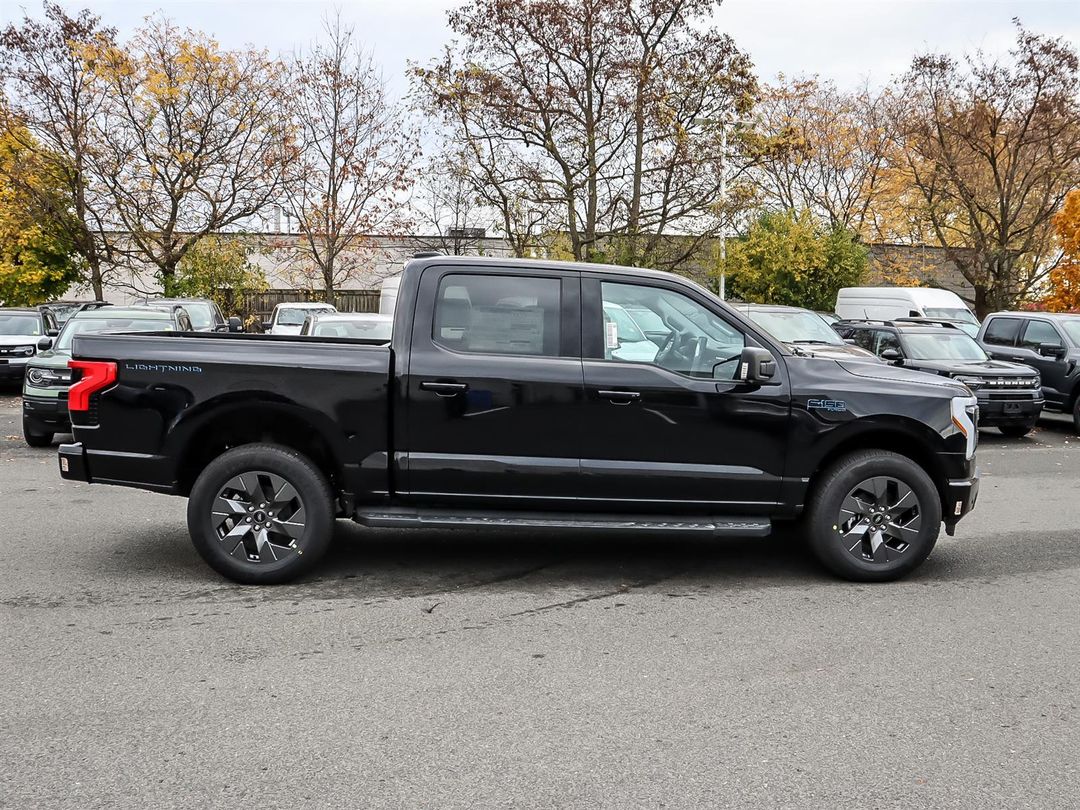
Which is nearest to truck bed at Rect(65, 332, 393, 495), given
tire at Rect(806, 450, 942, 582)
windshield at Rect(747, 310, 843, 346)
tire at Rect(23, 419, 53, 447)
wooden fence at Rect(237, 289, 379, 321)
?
tire at Rect(806, 450, 942, 582)

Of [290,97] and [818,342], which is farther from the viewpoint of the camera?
[290,97]

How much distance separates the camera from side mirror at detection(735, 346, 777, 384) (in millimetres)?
5980

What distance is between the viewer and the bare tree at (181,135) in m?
28.8

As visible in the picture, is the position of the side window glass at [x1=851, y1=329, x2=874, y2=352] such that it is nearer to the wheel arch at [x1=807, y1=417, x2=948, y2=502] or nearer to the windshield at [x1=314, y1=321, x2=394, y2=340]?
the windshield at [x1=314, y1=321, x2=394, y2=340]

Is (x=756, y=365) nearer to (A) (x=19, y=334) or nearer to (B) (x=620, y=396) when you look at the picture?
(B) (x=620, y=396)

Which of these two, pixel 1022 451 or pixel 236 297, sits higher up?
pixel 236 297

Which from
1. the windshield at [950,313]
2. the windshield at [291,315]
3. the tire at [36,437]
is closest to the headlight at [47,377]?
the tire at [36,437]

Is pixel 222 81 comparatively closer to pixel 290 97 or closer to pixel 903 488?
pixel 290 97

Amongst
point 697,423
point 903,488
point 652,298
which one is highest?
point 652,298

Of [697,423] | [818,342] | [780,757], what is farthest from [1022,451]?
[780,757]

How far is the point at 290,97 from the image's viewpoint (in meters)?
30.7

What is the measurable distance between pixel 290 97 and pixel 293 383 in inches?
1063

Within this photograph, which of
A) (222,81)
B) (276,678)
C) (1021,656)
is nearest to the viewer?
(276,678)

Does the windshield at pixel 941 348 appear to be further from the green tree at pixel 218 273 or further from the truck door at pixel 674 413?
the green tree at pixel 218 273
